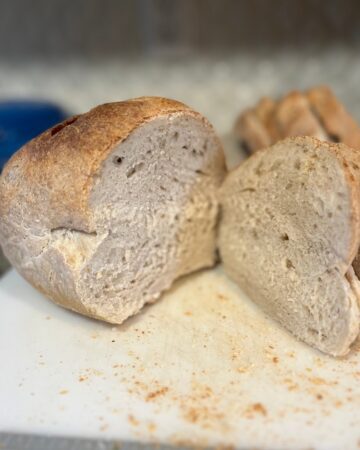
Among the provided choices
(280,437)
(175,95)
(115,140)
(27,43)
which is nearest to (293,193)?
(115,140)

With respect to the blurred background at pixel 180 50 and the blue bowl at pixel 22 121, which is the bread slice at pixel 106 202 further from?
the blurred background at pixel 180 50

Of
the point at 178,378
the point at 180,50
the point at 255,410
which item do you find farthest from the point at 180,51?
the point at 255,410

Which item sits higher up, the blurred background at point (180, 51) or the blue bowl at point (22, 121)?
the blurred background at point (180, 51)

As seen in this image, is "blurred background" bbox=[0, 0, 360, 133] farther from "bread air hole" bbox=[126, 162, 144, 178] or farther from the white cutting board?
the white cutting board

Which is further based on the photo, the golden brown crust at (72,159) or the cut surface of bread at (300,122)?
the cut surface of bread at (300,122)

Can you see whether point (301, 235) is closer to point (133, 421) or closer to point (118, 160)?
point (118, 160)

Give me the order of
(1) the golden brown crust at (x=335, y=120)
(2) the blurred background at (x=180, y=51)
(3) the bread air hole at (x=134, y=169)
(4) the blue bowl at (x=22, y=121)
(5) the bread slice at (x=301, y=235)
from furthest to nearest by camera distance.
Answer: (2) the blurred background at (x=180, y=51)
(4) the blue bowl at (x=22, y=121)
(1) the golden brown crust at (x=335, y=120)
(3) the bread air hole at (x=134, y=169)
(5) the bread slice at (x=301, y=235)

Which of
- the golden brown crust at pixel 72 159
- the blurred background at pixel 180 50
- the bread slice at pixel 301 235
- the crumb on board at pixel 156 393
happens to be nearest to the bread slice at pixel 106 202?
the golden brown crust at pixel 72 159
